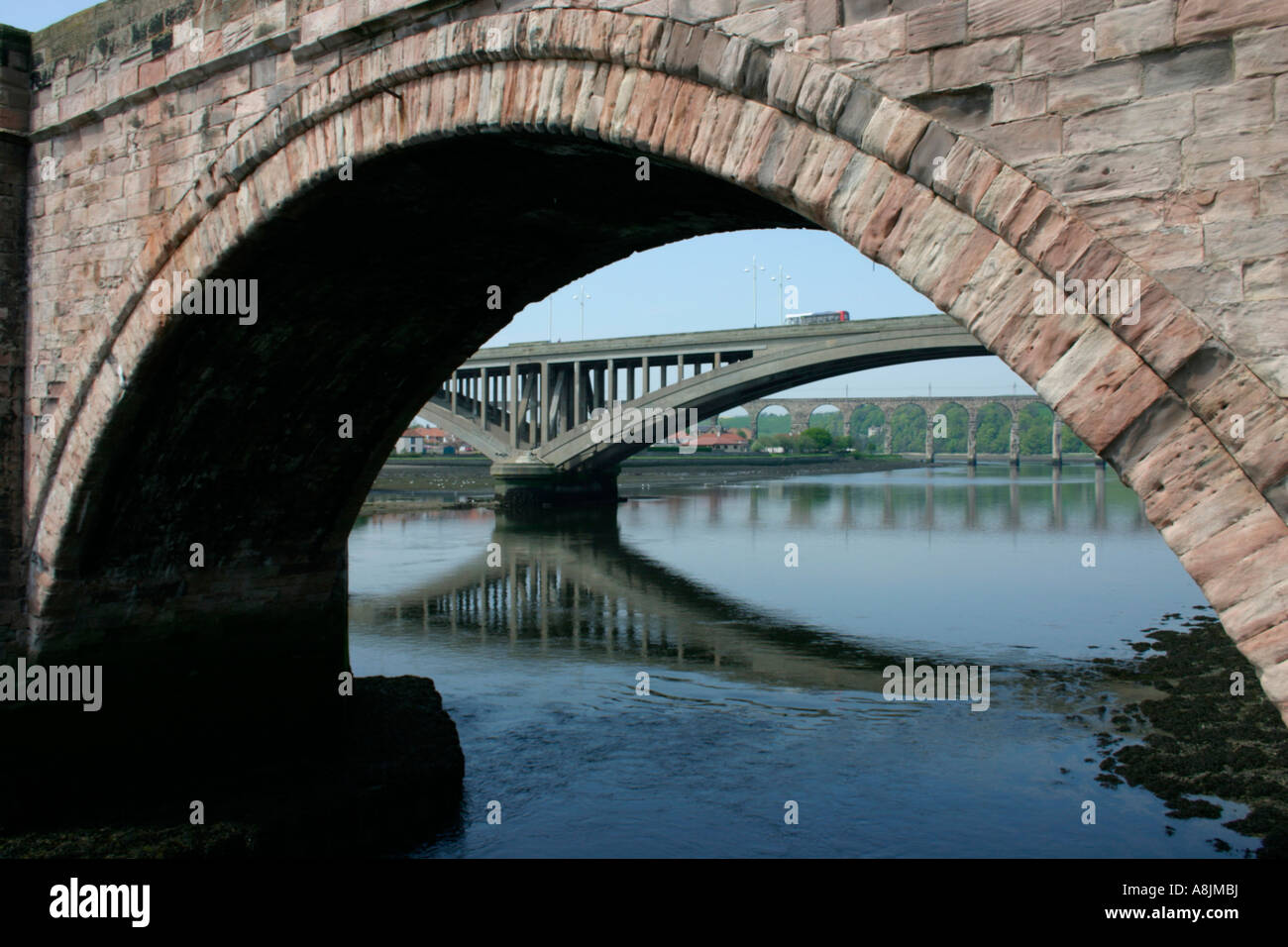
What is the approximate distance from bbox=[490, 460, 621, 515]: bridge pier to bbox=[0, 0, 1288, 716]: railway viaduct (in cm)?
2415

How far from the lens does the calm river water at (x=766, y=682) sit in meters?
8.30

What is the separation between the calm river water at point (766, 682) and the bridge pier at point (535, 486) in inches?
201

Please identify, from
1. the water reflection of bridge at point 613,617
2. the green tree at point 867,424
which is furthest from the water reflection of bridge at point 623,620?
the green tree at point 867,424

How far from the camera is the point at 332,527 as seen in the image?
10.3 m

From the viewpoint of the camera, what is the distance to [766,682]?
13070 millimetres

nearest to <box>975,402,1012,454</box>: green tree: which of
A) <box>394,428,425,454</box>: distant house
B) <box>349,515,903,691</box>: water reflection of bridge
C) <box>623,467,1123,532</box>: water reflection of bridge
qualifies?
<box>623,467,1123,532</box>: water reflection of bridge

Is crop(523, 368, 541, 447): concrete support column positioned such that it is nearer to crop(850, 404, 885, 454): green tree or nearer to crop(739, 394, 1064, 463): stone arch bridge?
crop(739, 394, 1064, 463): stone arch bridge

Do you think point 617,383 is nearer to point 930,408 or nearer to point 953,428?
point 930,408

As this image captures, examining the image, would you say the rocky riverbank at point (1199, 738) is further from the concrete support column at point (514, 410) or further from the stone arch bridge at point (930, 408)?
the stone arch bridge at point (930, 408)
